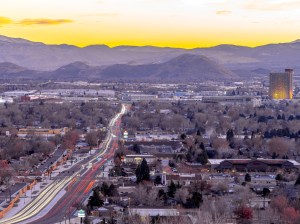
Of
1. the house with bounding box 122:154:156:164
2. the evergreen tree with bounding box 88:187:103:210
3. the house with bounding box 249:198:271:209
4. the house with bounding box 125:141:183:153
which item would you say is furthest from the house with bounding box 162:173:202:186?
the house with bounding box 125:141:183:153

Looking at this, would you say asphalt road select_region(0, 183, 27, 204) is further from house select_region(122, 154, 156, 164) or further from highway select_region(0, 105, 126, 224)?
house select_region(122, 154, 156, 164)

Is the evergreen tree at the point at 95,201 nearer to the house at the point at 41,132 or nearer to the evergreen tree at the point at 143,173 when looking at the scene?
the evergreen tree at the point at 143,173

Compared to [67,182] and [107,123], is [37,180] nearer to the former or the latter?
[67,182]

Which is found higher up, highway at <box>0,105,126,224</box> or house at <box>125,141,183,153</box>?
house at <box>125,141,183,153</box>

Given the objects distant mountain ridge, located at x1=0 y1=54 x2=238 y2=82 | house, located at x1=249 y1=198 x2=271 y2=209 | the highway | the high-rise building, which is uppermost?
distant mountain ridge, located at x1=0 y1=54 x2=238 y2=82

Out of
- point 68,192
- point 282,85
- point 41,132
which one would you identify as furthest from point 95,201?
point 282,85

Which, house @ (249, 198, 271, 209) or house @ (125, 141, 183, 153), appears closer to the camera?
house @ (249, 198, 271, 209)
